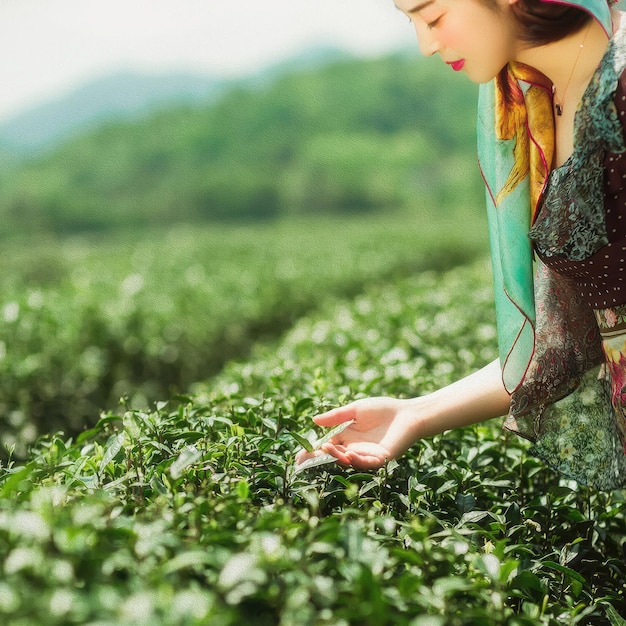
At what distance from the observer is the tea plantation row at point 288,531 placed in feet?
3.14

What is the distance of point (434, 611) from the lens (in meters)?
1.10

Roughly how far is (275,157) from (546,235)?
110 feet

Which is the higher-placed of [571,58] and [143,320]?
[571,58]

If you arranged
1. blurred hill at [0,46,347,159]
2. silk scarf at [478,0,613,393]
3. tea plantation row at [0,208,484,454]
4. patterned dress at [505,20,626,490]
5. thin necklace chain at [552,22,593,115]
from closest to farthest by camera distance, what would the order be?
patterned dress at [505,20,626,490]
thin necklace chain at [552,22,593,115]
silk scarf at [478,0,613,393]
tea plantation row at [0,208,484,454]
blurred hill at [0,46,347,159]

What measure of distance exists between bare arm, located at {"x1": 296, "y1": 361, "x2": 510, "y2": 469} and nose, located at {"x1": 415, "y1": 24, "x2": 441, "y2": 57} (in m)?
0.75

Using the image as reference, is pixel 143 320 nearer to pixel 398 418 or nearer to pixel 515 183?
pixel 398 418

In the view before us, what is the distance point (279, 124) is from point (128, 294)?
109 ft

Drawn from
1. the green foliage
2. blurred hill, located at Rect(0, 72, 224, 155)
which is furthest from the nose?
blurred hill, located at Rect(0, 72, 224, 155)

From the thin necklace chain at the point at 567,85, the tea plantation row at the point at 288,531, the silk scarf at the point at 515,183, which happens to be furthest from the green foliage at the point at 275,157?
the thin necklace chain at the point at 567,85

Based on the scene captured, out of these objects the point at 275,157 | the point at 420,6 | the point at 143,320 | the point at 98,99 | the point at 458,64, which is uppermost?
the point at 98,99

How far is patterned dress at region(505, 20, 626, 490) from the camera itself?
4.55 ft

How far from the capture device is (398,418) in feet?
5.36

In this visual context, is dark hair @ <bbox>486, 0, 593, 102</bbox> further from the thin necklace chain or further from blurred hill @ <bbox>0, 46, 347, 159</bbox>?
blurred hill @ <bbox>0, 46, 347, 159</bbox>

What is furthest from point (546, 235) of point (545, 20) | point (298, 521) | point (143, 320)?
point (143, 320)
